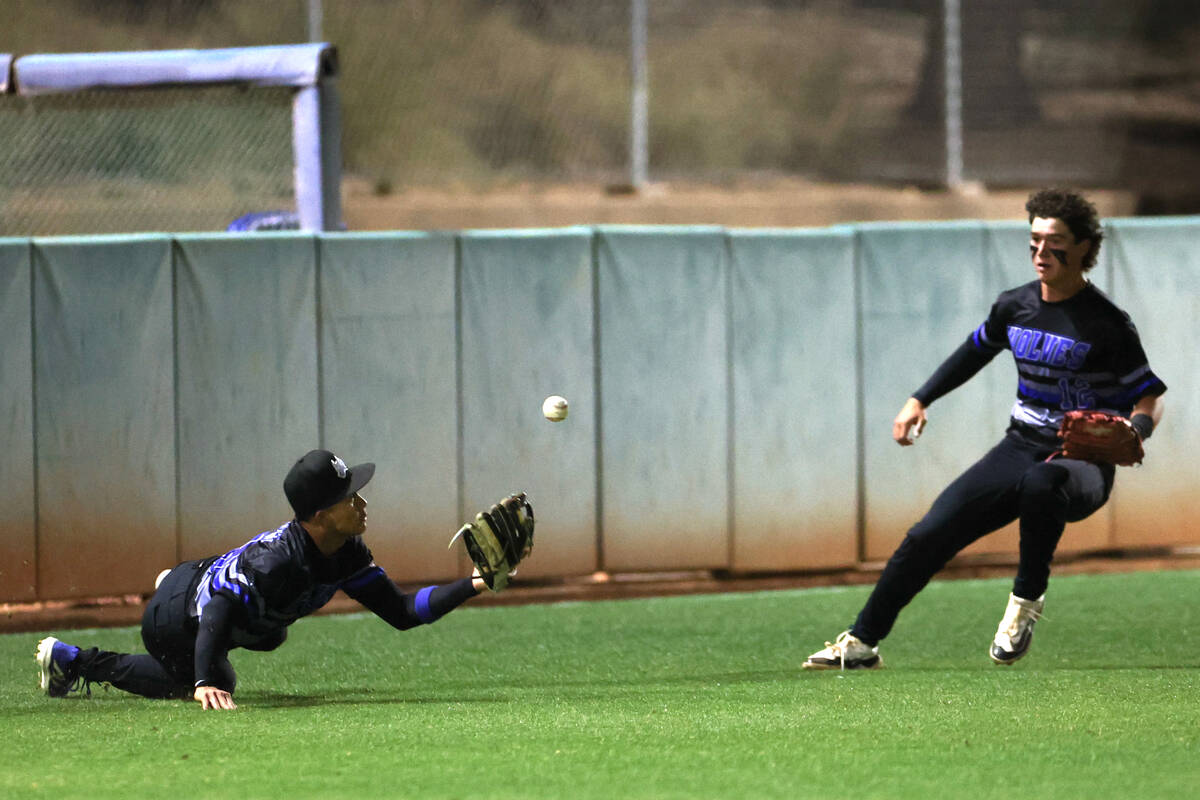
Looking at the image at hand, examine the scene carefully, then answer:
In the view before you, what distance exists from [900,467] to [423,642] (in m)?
3.20

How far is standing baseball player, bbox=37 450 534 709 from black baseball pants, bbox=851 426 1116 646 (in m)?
1.44

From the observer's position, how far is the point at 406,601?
5520 mm

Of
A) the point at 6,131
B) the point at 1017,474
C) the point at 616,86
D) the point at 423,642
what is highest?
the point at 616,86

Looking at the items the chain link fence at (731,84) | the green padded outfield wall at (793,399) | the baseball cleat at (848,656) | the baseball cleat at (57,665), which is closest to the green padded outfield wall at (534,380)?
the green padded outfield wall at (793,399)

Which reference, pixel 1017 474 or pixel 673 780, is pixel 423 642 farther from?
pixel 673 780

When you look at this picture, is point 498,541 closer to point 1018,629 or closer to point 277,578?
point 277,578

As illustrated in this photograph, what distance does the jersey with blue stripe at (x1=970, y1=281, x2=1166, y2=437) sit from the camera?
5.73m

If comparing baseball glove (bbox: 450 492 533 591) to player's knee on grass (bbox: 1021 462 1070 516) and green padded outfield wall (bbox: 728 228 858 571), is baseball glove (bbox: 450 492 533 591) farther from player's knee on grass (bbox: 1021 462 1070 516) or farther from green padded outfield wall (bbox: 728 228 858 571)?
green padded outfield wall (bbox: 728 228 858 571)

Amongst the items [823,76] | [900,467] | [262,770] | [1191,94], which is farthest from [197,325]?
[1191,94]

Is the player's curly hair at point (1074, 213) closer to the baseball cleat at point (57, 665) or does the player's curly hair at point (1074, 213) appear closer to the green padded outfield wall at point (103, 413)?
the baseball cleat at point (57, 665)

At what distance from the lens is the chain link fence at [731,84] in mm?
16656

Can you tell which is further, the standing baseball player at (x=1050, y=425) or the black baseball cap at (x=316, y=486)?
the standing baseball player at (x=1050, y=425)

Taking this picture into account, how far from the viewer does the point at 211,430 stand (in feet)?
27.2

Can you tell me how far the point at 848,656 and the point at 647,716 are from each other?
1.29 metres
